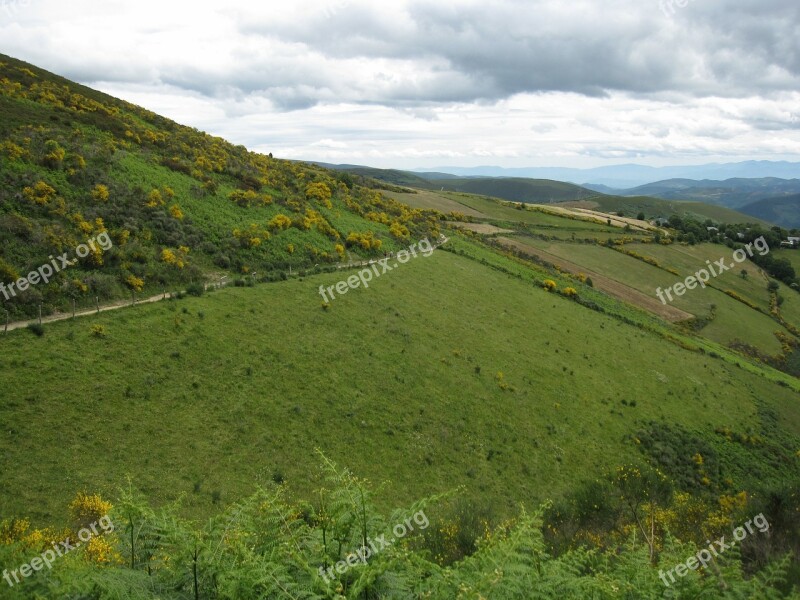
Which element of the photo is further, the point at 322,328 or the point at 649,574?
the point at 322,328

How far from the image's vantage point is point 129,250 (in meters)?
35.3

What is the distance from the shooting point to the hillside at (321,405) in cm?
801

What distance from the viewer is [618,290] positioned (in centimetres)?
7662

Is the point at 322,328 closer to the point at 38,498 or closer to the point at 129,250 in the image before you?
the point at 129,250

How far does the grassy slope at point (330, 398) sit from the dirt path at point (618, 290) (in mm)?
23731

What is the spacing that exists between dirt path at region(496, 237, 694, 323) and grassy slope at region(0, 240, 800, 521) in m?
23.7

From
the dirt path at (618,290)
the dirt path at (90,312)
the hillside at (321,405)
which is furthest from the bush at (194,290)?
the dirt path at (618,290)

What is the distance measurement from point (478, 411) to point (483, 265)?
32.1 m

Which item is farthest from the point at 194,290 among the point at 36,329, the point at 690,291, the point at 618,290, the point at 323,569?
the point at 690,291

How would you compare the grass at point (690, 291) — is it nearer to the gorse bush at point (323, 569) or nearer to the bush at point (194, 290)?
the bush at point (194, 290)

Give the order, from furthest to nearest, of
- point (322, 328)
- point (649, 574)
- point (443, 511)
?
point (322, 328), point (443, 511), point (649, 574)

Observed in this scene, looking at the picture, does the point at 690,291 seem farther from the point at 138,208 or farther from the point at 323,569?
the point at 323,569

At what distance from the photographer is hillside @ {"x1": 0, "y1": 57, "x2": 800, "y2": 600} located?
26.3ft

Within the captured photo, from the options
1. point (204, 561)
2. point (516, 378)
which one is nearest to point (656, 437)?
point (516, 378)
